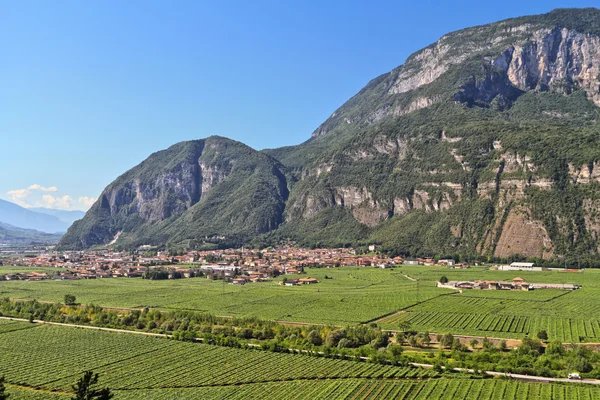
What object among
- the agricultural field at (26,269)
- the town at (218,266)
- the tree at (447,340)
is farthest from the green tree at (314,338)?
the agricultural field at (26,269)

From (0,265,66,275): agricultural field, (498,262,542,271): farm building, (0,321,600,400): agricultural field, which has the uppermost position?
(498,262,542,271): farm building

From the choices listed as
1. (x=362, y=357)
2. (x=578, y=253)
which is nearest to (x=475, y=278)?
(x=578, y=253)

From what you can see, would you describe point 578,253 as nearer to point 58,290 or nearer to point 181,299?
point 181,299

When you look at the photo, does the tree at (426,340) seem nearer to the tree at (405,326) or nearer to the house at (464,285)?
the tree at (405,326)

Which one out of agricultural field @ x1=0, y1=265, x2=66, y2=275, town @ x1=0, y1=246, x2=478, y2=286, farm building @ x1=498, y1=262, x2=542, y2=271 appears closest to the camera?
farm building @ x1=498, y1=262, x2=542, y2=271

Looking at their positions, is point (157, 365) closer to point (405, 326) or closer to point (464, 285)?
point (405, 326)

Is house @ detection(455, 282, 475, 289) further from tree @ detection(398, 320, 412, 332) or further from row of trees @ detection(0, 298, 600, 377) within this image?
row of trees @ detection(0, 298, 600, 377)

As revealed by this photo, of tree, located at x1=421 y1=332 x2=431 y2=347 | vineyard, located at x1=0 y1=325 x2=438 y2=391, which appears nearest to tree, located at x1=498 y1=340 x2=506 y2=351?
tree, located at x1=421 y1=332 x2=431 y2=347
